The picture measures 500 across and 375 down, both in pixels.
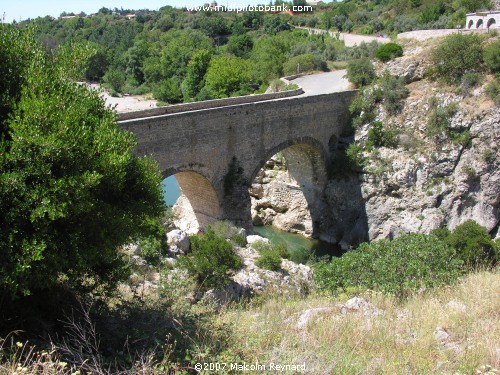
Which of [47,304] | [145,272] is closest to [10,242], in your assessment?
[47,304]

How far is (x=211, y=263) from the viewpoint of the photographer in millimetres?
11914

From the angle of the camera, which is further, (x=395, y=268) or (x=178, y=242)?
(x=178, y=242)

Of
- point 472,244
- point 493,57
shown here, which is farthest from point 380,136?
Answer: point 472,244

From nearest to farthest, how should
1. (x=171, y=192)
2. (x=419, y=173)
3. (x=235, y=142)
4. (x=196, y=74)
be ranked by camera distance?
1. (x=235, y=142)
2. (x=419, y=173)
3. (x=171, y=192)
4. (x=196, y=74)

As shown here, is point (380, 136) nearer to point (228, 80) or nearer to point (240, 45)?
point (228, 80)

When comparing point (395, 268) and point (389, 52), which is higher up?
point (389, 52)

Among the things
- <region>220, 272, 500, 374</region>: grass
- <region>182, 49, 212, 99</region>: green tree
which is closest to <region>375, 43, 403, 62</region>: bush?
<region>220, 272, 500, 374</region>: grass

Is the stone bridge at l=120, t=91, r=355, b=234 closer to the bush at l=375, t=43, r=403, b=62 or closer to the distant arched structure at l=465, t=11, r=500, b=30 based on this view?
the bush at l=375, t=43, r=403, b=62

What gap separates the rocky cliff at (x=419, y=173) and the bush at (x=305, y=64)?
6.91m

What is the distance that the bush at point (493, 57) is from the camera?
2045cm

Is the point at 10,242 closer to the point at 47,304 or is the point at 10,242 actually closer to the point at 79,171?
the point at 79,171

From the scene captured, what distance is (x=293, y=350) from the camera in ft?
16.3

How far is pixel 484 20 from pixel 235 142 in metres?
19.1

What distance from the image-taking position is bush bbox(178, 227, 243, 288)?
38.7 feet
